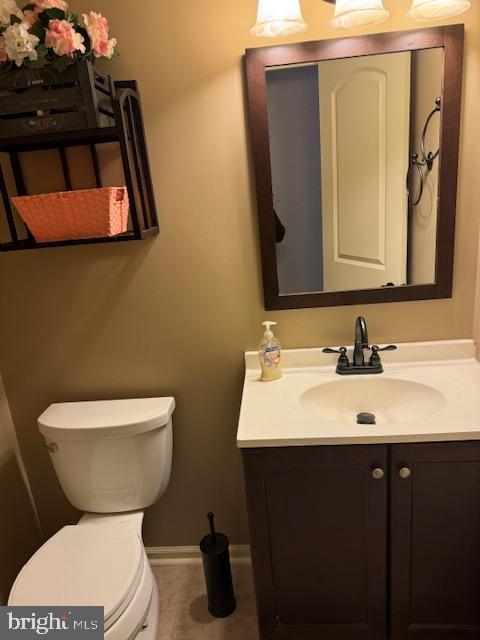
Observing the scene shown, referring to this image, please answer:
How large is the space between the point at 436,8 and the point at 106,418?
1.58 meters

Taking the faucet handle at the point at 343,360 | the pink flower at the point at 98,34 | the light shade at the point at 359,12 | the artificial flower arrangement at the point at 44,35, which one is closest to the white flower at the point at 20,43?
the artificial flower arrangement at the point at 44,35

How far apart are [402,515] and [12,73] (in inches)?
64.4

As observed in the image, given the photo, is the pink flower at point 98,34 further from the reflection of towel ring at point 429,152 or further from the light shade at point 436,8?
the reflection of towel ring at point 429,152

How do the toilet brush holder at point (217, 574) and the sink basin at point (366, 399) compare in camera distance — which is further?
the toilet brush holder at point (217, 574)

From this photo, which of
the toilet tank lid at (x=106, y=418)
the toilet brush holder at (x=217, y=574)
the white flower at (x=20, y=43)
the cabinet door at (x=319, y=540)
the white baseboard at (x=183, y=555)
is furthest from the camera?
the white baseboard at (x=183, y=555)

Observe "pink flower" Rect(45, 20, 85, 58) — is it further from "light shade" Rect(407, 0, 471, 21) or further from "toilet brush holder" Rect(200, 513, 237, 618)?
"toilet brush holder" Rect(200, 513, 237, 618)

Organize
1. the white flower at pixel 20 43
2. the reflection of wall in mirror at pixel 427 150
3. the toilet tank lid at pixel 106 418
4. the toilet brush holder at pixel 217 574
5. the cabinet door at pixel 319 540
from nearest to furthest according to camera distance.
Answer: the white flower at pixel 20 43, the cabinet door at pixel 319 540, the reflection of wall in mirror at pixel 427 150, the toilet tank lid at pixel 106 418, the toilet brush holder at pixel 217 574

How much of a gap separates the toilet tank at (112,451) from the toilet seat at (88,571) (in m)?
0.13

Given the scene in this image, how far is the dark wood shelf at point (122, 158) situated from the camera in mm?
1268

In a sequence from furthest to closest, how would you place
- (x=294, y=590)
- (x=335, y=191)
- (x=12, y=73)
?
(x=335, y=191) → (x=294, y=590) → (x=12, y=73)

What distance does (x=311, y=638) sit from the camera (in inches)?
55.9

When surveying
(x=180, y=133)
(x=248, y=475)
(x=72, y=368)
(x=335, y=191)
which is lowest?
(x=248, y=475)

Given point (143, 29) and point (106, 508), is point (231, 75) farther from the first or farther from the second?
point (106, 508)

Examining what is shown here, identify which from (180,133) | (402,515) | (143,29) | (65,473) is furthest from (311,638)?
(143,29)
